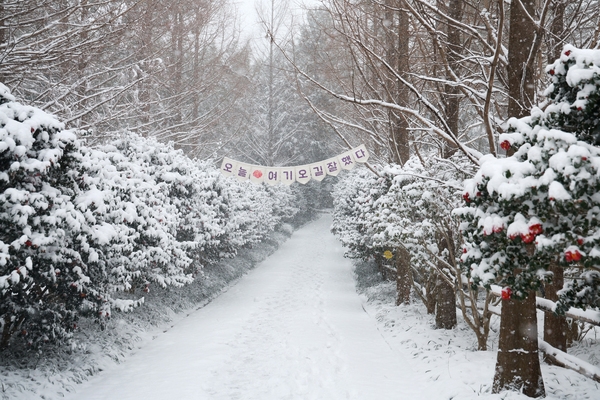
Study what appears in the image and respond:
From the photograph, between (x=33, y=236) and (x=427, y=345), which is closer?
(x=33, y=236)

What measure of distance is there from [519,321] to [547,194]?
6.64 ft

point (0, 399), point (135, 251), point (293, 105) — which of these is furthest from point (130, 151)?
point (293, 105)

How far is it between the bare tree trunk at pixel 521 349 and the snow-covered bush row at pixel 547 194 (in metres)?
0.91

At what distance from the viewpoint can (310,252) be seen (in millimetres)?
20766

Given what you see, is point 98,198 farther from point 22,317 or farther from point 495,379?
point 495,379

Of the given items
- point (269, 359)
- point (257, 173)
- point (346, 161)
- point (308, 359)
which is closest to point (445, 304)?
point (308, 359)

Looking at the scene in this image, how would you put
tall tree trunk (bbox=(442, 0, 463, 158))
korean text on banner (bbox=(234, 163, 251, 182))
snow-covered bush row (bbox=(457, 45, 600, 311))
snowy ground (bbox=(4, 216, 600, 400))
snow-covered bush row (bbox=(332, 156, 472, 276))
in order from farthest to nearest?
korean text on banner (bbox=(234, 163, 251, 182)) < tall tree trunk (bbox=(442, 0, 463, 158)) < snow-covered bush row (bbox=(332, 156, 472, 276)) < snowy ground (bbox=(4, 216, 600, 400)) < snow-covered bush row (bbox=(457, 45, 600, 311))

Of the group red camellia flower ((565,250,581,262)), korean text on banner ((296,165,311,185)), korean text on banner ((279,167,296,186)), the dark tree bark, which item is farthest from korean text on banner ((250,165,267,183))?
red camellia flower ((565,250,581,262))

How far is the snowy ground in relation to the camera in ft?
16.0

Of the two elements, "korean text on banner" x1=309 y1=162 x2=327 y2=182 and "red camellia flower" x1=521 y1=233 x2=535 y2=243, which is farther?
"korean text on banner" x1=309 y1=162 x2=327 y2=182

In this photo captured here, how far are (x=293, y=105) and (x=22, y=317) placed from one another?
27.7m

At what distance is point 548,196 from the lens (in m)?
2.38

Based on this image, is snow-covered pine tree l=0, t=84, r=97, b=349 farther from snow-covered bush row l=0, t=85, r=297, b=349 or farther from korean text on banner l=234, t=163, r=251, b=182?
korean text on banner l=234, t=163, r=251, b=182

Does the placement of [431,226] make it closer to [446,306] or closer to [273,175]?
[446,306]
